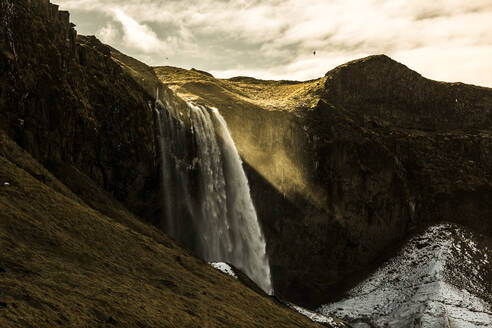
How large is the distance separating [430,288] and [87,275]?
4865 centimetres

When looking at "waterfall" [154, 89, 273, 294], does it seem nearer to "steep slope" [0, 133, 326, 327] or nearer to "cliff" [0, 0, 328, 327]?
"cliff" [0, 0, 328, 327]

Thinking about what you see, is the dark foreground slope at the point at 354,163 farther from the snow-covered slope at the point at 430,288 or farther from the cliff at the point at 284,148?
the snow-covered slope at the point at 430,288

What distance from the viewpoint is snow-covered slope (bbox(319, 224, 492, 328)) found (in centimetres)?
4869

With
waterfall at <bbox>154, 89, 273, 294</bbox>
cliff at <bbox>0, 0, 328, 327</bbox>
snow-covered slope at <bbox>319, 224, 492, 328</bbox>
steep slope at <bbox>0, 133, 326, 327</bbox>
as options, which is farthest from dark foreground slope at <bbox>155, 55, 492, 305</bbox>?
steep slope at <bbox>0, 133, 326, 327</bbox>

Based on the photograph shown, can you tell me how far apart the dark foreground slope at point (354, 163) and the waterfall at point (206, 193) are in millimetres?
5552

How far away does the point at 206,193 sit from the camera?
1945 inches

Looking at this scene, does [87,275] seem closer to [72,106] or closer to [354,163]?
[72,106]

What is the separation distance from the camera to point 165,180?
4638 centimetres

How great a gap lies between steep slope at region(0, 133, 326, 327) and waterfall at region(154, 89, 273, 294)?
1949 cm

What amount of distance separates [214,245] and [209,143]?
40.7 ft

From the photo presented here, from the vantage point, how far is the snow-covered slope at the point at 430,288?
48688 millimetres

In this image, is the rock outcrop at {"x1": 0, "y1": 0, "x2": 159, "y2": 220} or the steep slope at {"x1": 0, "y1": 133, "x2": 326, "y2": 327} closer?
the steep slope at {"x1": 0, "y1": 133, "x2": 326, "y2": 327}

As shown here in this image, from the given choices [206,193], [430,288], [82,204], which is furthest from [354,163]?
[82,204]

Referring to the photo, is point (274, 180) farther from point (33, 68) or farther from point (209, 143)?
point (33, 68)
